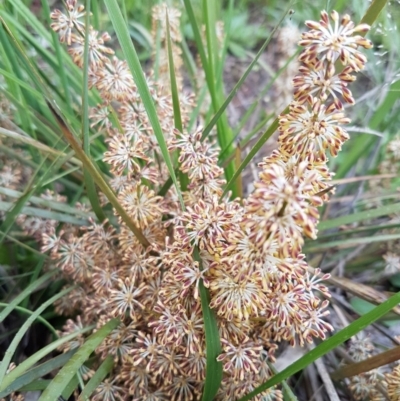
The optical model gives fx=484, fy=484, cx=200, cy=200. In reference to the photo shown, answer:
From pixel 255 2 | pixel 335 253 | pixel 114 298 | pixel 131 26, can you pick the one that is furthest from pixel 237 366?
pixel 255 2

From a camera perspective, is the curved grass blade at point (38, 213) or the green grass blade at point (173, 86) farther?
→ the curved grass blade at point (38, 213)

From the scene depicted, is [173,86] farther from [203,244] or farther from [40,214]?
[40,214]

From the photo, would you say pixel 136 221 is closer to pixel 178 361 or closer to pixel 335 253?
pixel 178 361

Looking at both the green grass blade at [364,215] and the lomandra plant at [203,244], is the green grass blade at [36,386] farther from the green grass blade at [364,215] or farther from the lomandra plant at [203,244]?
the green grass blade at [364,215]

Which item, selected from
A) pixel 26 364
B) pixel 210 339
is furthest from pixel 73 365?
pixel 210 339

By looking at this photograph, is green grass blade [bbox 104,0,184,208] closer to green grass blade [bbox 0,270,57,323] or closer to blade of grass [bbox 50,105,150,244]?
blade of grass [bbox 50,105,150,244]

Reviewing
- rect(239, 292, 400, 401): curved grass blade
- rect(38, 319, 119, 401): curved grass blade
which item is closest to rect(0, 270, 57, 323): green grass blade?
rect(38, 319, 119, 401): curved grass blade

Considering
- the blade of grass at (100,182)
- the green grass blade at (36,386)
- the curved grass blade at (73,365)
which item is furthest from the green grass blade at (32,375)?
the blade of grass at (100,182)
